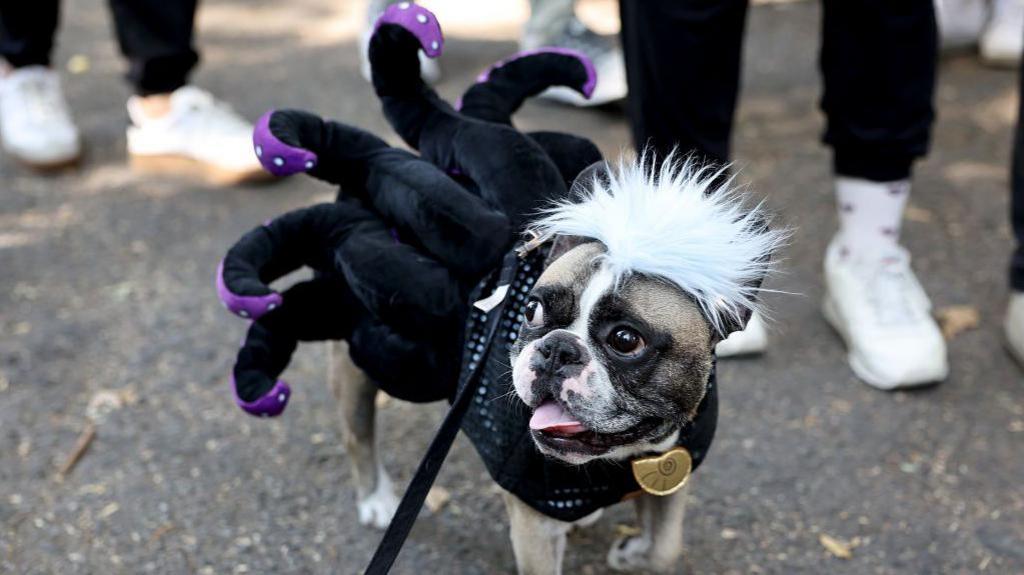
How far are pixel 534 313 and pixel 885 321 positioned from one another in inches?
65.9

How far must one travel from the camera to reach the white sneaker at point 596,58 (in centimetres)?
451

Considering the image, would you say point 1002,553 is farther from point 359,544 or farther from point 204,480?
point 204,480

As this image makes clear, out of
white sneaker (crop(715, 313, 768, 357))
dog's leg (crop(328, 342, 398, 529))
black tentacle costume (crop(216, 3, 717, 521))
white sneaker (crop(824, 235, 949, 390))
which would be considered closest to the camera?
black tentacle costume (crop(216, 3, 717, 521))

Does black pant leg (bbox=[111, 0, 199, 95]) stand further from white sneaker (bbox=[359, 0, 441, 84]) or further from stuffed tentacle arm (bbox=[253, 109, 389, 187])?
stuffed tentacle arm (bbox=[253, 109, 389, 187])

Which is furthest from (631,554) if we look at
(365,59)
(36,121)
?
(36,121)

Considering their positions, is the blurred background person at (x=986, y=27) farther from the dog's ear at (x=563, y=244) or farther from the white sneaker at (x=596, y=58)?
the dog's ear at (x=563, y=244)

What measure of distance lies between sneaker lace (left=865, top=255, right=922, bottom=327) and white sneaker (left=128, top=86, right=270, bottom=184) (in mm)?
2333

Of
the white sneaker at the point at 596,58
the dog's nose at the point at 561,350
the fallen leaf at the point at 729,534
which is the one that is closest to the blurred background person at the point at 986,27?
the white sneaker at the point at 596,58

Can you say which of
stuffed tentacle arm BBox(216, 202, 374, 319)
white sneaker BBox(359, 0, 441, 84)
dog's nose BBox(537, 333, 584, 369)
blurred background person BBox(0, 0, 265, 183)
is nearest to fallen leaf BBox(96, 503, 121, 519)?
stuffed tentacle arm BBox(216, 202, 374, 319)

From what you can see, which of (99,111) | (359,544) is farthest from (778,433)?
(99,111)

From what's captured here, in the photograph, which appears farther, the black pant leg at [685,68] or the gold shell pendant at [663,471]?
the black pant leg at [685,68]

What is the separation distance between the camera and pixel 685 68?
2842 millimetres

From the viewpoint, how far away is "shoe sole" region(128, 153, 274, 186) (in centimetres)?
420

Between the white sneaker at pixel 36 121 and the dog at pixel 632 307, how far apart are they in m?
3.14
